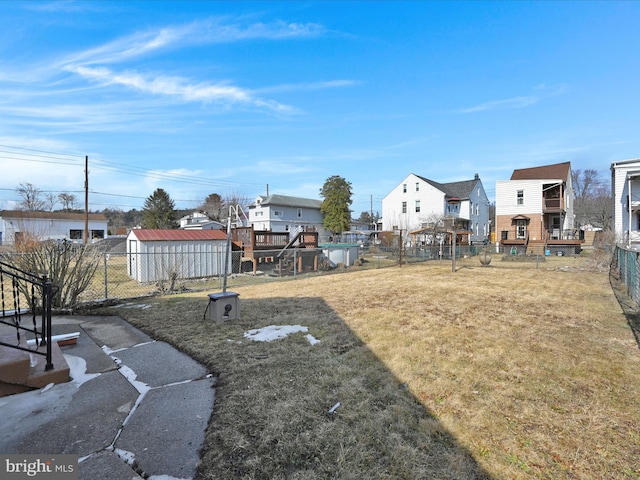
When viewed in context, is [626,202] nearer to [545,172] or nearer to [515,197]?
[515,197]

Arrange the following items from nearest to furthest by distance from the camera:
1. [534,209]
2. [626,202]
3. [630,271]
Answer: [630,271], [626,202], [534,209]

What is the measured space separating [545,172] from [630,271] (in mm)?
28361

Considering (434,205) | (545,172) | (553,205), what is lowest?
(553,205)

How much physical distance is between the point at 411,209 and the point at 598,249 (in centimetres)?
2041

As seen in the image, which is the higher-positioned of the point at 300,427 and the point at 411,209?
the point at 411,209

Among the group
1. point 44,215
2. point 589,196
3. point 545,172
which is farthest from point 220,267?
point 589,196

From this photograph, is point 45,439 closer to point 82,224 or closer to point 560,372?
point 560,372

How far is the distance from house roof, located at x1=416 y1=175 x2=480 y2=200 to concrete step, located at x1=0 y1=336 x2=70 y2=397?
116 feet

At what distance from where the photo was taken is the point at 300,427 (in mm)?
2668

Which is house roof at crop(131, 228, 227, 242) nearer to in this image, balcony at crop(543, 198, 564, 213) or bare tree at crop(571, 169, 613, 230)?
balcony at crop(543, 198, 564, 213)

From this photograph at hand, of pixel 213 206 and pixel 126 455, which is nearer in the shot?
pixel 126 455

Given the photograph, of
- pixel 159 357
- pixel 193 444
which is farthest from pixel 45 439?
pixel 159 357

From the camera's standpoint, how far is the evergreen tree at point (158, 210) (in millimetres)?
40812

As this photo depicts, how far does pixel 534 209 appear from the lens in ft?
96.2
